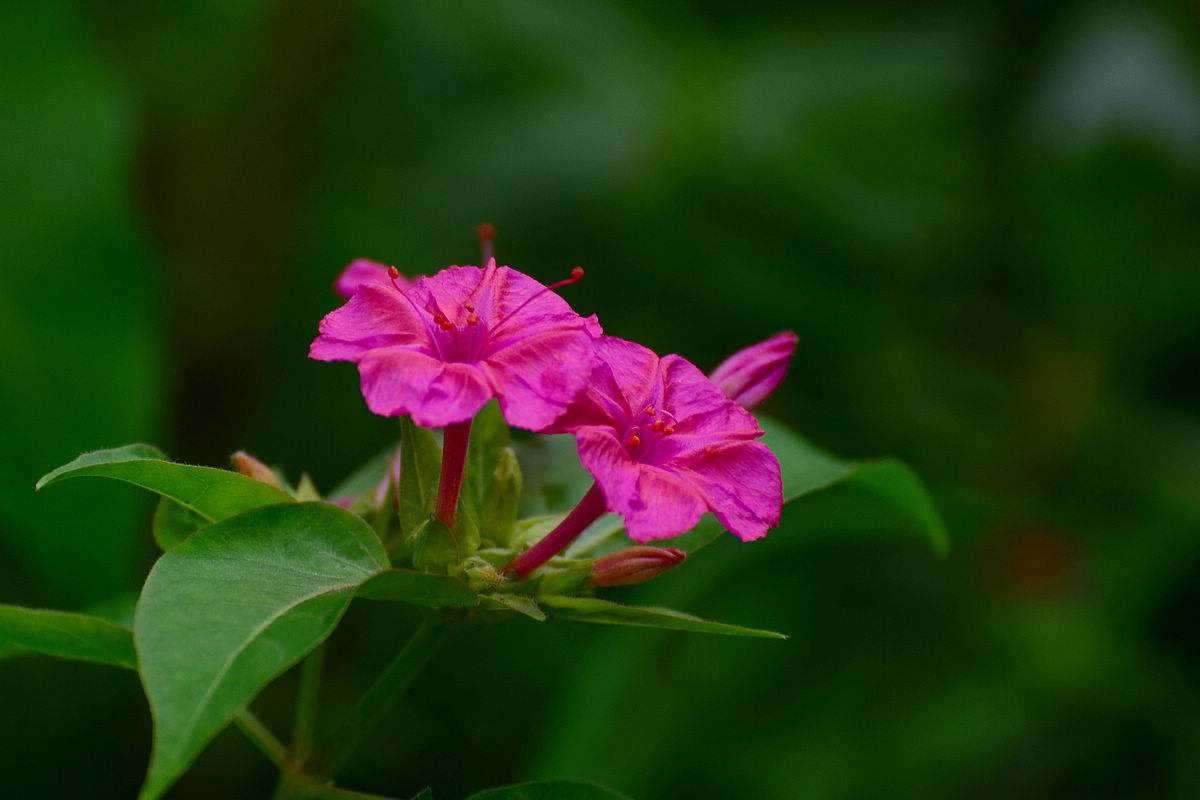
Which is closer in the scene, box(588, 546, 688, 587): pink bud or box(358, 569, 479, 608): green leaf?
box(358, 569, 479, 608): green leaf

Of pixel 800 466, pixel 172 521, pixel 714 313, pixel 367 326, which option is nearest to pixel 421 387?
pixel 367 326

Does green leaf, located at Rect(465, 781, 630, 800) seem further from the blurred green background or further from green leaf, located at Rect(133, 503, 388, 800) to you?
→ the blurred green background

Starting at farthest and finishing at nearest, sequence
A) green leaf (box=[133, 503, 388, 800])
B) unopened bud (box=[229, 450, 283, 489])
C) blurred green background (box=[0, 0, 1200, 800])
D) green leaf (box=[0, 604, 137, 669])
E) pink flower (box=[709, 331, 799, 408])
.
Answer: blurred green background (box=[0, 0, 1200, 800])
pink flower (box=[709, 331, 799, 408])
unopened bud (box=[229, 450, 283, 489])
green leaf (box=[0, 604, 137, 669])
green leaf (box=[133, 503, 388, 800])

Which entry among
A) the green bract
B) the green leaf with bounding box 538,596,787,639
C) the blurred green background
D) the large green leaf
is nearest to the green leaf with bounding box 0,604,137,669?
the green bract

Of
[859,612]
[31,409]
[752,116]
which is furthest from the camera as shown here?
[752,116]

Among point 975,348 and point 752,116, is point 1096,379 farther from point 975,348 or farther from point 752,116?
point 752,116

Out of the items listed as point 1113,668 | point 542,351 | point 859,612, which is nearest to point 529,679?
point 859,612
